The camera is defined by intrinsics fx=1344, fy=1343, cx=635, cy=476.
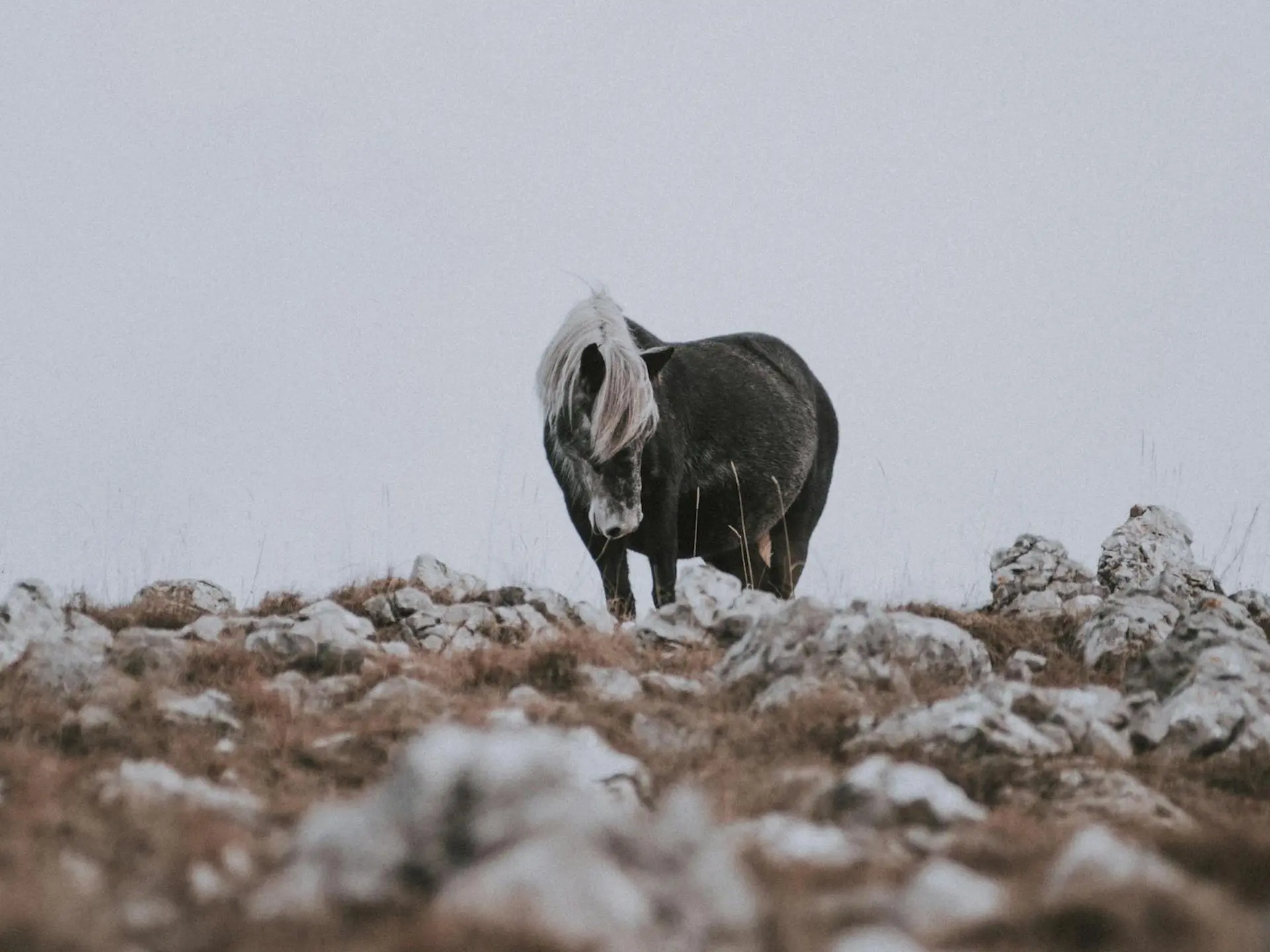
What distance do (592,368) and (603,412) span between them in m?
0.33

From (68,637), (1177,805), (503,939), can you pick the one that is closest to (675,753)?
(1177,805)

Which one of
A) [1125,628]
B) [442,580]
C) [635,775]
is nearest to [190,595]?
[442,580]

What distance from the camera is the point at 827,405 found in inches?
528

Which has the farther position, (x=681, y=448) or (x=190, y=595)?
(x=681, y=448)

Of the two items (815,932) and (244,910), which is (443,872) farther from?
(815,932)

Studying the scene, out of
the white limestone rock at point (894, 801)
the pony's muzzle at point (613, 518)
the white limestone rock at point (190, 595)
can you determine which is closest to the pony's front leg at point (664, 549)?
the pony's muzzle at point (613, 518)

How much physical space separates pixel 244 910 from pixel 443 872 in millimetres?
379

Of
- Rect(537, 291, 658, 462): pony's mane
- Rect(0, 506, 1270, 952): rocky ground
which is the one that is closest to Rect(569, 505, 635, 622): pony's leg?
Rect(537, 291, 658, 462): pony's mane

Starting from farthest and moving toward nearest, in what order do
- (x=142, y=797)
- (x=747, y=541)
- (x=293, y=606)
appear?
(x=747, y=541) < (x=293, y=606) < (x=142, y=797)

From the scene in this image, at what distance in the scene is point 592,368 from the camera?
9281mm

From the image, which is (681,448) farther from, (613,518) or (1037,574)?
(1037,574)

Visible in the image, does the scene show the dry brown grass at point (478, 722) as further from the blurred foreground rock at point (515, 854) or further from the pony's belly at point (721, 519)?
the pony's belly at point (721, 519)

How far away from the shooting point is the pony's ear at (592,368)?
363 inches

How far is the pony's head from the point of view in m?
9.23
